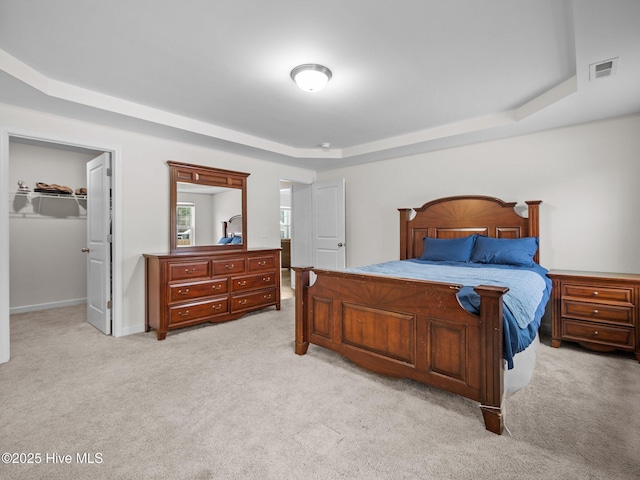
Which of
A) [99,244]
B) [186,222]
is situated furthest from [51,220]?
[186,222]

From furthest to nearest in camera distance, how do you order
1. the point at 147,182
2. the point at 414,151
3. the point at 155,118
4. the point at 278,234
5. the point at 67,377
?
the point at 278,234 → the point at 414,151 → the point at 147,182 → the point at 155,118 → the point at 67,377

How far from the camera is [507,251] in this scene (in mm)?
3457

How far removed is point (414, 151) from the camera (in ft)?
14.8

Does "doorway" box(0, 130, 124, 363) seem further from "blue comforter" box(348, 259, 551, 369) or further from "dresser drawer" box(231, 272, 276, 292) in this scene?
"blue comforter" box(348, 259, 551, 369)

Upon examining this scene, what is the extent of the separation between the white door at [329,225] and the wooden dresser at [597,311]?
118 inches

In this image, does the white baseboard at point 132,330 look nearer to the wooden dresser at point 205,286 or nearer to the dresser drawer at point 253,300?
the wooden dresser at point 205,286

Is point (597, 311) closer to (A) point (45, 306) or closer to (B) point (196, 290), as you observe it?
(B) point (196, 290)

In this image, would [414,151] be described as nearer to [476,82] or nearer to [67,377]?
[476,82]

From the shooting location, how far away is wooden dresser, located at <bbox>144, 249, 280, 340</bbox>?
3398 millimetres

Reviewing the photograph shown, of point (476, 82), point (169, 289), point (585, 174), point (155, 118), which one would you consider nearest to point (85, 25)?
point (155, 118)

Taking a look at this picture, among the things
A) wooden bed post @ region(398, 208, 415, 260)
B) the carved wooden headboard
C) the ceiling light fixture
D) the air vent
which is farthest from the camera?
wooden bed post @ region(398, 208, 415, 260)

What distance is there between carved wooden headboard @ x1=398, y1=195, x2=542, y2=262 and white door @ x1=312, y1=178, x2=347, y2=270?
3.66 feet

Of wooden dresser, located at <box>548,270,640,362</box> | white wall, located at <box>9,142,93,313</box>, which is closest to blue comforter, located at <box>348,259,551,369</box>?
wooden dresser, located at <box>548,270,640,362</box>

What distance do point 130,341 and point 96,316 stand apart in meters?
0.84
